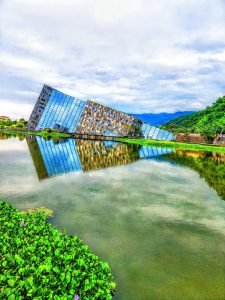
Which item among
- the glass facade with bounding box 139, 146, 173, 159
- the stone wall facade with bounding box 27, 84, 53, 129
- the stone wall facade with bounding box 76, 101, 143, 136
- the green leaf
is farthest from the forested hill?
the green leaf

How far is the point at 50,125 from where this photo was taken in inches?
4370

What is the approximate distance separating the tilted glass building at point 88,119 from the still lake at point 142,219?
3142 inches

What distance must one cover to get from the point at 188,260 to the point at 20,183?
583 inches

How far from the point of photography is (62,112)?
364 feet

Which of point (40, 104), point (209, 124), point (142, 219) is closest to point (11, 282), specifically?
point (142, 219)

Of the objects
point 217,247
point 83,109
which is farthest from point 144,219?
point 83,109

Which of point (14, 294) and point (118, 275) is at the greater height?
point (14, 294)

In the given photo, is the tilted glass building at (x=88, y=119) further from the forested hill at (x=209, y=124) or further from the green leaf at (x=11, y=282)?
the green leaf at (x=11, y=282)

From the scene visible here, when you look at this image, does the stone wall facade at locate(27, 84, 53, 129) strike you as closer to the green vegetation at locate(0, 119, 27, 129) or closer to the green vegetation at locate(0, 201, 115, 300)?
the green vegetation at locate(0, 119, 27, 129)

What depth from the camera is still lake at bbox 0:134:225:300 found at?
9.39 metres

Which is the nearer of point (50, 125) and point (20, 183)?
point (20, 183)

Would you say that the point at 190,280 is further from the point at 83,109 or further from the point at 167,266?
the point at 83,109

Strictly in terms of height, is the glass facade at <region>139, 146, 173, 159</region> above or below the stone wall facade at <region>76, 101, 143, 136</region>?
below

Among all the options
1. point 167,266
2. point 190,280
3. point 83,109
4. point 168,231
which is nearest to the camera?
point 190,280
